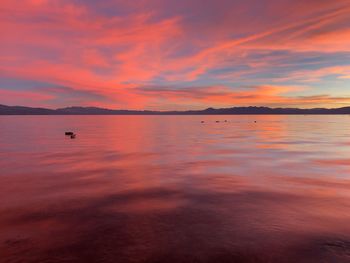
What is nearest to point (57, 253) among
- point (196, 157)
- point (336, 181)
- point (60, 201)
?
point (60, 201)

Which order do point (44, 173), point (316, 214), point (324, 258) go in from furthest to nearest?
1. point (44, 173)
2. point (316, 214)
3. point (324, 258)

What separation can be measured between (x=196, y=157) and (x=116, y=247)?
59.0 feet

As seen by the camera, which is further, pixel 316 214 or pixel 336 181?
pixel 336 181

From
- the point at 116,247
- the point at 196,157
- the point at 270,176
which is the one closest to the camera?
the point at 116,247

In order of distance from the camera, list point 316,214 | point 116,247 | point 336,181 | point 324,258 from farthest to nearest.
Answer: point 336,181
point 316,214
point 116,247
point 324,258

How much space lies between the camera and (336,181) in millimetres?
15672

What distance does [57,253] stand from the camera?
7273 mm

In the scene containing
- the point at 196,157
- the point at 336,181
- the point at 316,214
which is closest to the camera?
the point at 316,214

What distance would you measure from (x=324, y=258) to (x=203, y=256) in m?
2.96

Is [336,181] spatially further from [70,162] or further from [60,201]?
[70,162]

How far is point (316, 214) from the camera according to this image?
10367 mm

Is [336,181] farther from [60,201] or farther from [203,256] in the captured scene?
[60,201]

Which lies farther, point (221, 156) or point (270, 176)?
point (221, 156)

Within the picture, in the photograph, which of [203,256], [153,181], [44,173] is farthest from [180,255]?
[44,173]
